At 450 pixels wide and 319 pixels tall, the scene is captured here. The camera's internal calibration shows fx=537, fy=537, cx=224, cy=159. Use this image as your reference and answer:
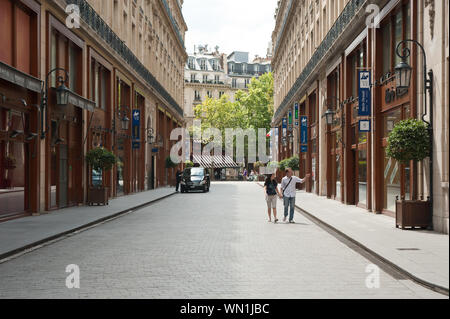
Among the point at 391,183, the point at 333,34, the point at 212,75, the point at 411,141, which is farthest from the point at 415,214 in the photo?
the point at 212,75

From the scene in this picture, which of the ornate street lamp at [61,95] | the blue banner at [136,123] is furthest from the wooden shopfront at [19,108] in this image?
the blue banner at [136,123]

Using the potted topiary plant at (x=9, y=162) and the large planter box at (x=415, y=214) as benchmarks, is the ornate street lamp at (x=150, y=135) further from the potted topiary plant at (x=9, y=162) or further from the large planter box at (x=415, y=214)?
the large planter box at (x=415, y=214)

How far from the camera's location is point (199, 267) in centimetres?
799

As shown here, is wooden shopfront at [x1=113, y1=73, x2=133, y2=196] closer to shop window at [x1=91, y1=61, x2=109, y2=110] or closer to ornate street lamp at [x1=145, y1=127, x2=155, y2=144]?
shop window at [x1=91, y1=61, x2=109, y2=110]

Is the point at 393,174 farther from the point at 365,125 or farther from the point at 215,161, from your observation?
the point at 215,161

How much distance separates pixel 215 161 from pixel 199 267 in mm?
71094

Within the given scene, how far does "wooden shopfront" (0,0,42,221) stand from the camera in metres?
14.6

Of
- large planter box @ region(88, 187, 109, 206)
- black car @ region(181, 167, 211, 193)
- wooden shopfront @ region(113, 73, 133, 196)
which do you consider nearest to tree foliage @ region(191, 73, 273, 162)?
black car @ region(181, 167, 211, 193)

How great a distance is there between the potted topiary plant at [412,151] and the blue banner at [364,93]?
5.65m

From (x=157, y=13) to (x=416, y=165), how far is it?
1296 inches

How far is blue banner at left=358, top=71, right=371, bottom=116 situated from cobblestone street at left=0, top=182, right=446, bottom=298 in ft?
21.8

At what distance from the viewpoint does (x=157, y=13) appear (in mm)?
42406
